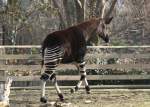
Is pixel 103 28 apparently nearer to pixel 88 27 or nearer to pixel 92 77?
Answer: pixel 88 27

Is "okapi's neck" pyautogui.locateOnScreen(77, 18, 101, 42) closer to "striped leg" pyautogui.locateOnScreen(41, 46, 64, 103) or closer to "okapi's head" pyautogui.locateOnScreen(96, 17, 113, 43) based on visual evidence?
"okapi's head" pyautogui.locateOnScreen(96, 17, 113, 43)

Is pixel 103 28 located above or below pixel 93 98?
above

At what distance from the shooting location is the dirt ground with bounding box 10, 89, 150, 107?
1119 centimetres

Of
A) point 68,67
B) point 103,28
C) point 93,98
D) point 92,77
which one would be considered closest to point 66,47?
point 103,28

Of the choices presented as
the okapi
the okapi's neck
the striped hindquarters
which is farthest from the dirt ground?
A: the okapi's neck

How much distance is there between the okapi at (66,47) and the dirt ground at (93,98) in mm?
365

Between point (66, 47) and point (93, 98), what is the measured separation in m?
1.69

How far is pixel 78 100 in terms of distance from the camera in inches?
465

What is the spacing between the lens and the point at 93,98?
12.2 meters

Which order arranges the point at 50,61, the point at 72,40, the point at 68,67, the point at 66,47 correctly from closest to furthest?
the point at 50,61 < the point at 66,47 < the point at 72,40 < the point at 68,67

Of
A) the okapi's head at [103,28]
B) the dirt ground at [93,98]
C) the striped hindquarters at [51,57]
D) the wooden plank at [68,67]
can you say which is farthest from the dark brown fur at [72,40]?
the wooden plank at [68,67]

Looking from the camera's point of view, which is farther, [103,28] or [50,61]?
[103,28]

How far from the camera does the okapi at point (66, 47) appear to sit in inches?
446

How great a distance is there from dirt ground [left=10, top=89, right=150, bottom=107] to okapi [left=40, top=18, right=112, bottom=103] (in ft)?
1.20
